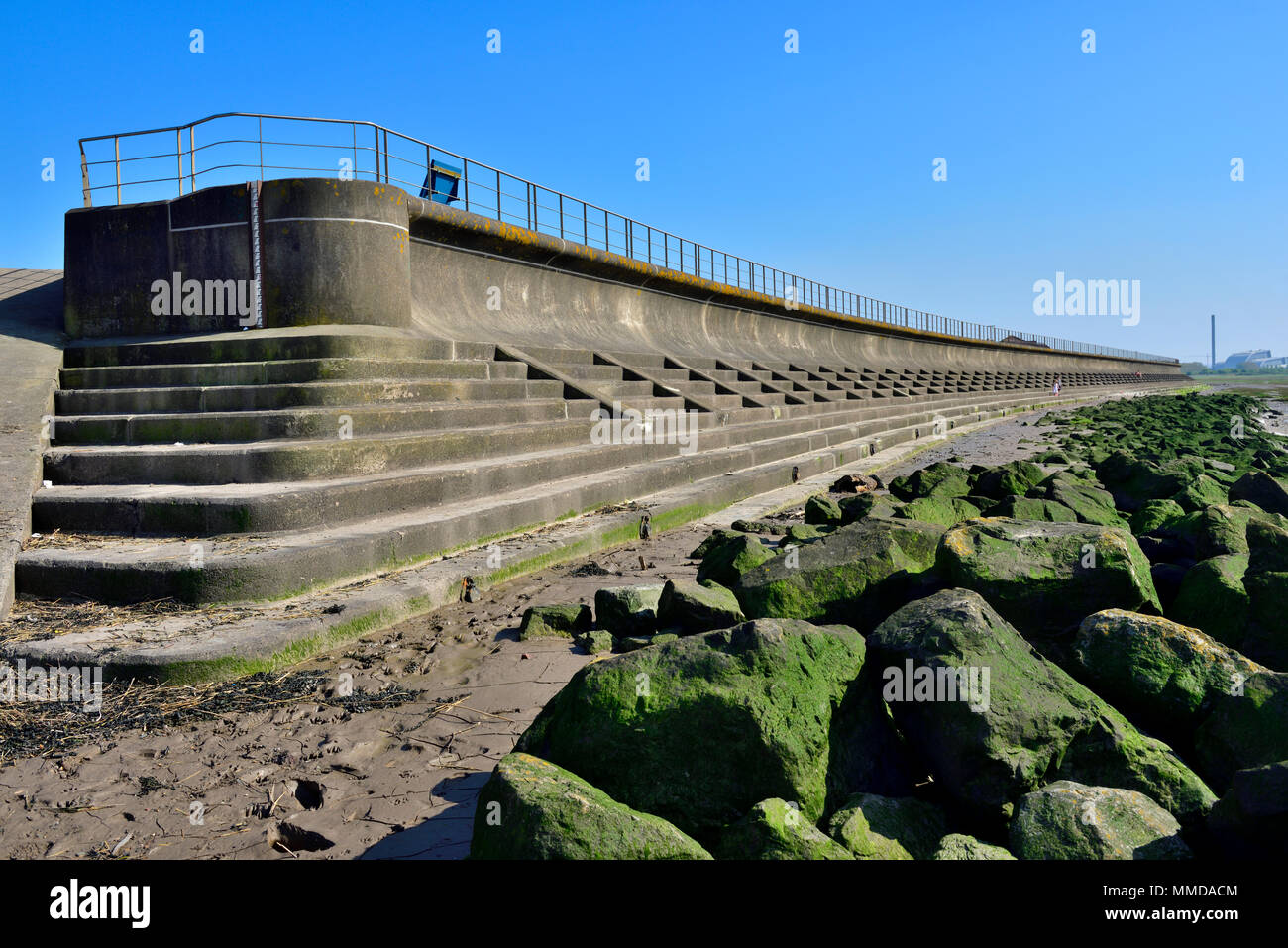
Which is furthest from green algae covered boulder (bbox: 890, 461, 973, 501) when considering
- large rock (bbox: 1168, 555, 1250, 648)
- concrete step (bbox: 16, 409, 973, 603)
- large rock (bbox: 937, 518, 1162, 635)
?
concrete step (bbox: 16, 409, 973, 603)

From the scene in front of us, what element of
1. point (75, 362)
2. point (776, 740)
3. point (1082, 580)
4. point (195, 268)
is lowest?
point (776, 740)

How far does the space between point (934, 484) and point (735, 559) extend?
4352 mm

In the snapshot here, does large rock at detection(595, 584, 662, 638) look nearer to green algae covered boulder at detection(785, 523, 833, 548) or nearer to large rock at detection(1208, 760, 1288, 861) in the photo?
green algae covered boulder at detection(785, 523, 833, 548)

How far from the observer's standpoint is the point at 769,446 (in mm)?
12664

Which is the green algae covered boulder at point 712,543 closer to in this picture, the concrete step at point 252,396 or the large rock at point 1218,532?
the large rock at point 1218,532

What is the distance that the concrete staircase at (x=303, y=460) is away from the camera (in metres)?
5.10

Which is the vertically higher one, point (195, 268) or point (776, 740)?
point (195, 268)

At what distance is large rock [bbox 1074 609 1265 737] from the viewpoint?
9.63 ft

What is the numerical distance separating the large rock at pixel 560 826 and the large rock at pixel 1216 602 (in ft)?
10.1

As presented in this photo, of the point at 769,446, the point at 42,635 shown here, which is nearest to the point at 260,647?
the point at 42,635

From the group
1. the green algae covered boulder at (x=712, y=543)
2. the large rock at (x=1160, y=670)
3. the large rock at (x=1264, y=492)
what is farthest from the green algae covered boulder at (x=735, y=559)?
the large rock at (x=1264, y=492)

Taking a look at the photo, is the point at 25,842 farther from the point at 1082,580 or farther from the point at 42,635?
the point at 1082,580

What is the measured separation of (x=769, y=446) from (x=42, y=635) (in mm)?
9937

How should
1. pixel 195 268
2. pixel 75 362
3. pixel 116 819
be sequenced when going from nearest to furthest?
pixel 116 819
pixel 75 362
pixel 195 268
